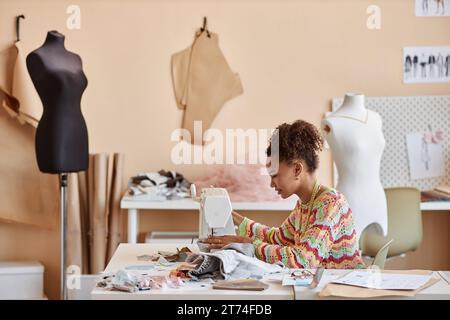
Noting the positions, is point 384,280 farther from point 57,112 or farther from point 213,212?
point 57,112

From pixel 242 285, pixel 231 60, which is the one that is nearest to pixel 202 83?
pixel 231 60

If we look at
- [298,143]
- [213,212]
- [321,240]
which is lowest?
[321,240]

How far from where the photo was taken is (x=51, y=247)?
541cm

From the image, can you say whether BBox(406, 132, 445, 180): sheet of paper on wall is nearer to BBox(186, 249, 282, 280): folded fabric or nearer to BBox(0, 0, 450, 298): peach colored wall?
BBox(0, 0, 450, 298): peach colored wall

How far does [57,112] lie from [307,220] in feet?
5.93

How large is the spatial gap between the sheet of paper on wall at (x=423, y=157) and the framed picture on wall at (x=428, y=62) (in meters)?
0.38

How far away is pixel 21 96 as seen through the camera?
5109 mm

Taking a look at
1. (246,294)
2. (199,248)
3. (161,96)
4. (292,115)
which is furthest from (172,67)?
(246,294)

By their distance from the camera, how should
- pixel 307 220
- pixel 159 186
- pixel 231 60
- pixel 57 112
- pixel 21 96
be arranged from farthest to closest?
pixel 231 60, pixel 21 96, pixel 159 186, pixel 57 112, pixel 307 220

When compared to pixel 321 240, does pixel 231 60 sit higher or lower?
higher

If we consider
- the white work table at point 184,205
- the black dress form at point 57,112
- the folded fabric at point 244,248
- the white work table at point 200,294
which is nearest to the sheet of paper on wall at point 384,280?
the white work table at point 200,294

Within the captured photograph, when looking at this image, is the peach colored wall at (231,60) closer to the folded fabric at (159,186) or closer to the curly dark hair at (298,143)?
the folded fabric at (159,186)

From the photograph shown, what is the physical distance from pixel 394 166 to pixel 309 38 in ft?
3.18

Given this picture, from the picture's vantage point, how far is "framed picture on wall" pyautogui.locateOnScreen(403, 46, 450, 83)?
539 centimetres
